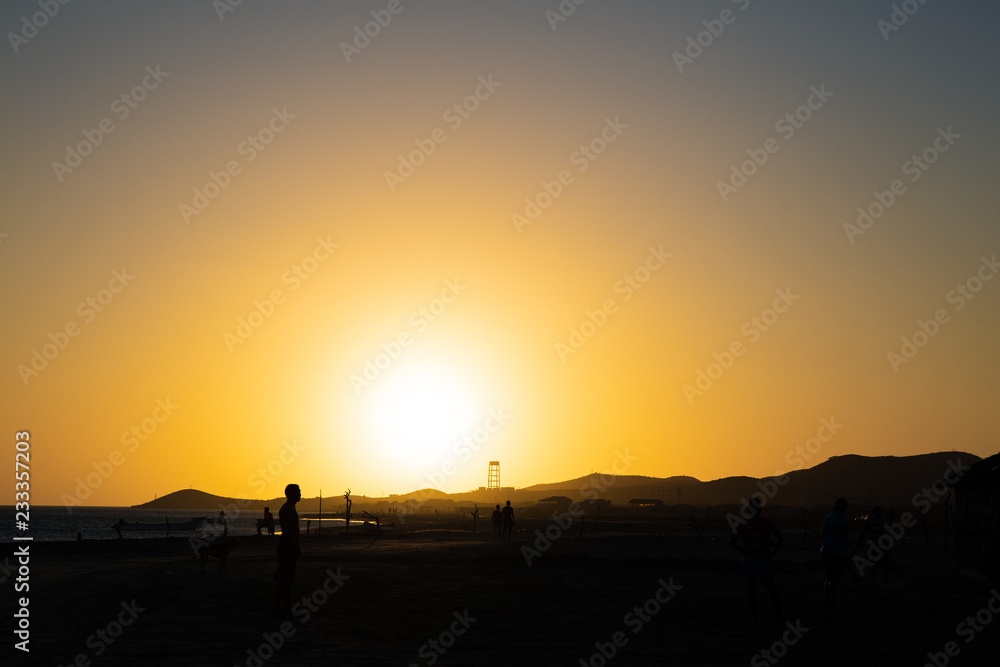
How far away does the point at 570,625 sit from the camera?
46.3ft

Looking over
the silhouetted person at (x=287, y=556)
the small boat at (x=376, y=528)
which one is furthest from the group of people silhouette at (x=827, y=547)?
the small boat at (x=376, y=528)

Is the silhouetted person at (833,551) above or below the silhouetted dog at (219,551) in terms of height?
below

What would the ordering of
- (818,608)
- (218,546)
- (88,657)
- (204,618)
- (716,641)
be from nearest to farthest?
(88,657) → (716,641) → (204,618) → (818,608) → (218,546)

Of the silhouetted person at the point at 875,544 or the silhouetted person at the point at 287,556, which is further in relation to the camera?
the silhouetted person at the point at 875,544

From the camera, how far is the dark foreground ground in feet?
36.7

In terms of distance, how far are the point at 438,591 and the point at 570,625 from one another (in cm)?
554

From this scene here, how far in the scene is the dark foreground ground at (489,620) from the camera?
11172 mm

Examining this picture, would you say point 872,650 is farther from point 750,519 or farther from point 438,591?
point 438,591

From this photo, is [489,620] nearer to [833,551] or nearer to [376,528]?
[833,551]

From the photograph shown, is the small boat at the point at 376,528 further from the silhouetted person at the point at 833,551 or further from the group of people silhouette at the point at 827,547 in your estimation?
the silhouetted person at the point at 833,551

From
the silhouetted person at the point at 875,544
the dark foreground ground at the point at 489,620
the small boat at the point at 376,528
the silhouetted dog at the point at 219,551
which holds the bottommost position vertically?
the dark foreground ground at the point at 489,620

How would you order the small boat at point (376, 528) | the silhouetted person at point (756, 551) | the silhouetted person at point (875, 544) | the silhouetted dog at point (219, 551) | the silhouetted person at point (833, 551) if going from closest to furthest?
the silhouetted person at point (756, 551), the silhouetted person at point (833, 551), the silhouetted person at point (875, 544), the silhouetted dog at point (219, 551), the small boat at point (376, 528)

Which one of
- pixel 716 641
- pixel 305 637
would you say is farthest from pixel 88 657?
pixel 716 641

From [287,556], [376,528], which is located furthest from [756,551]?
[376,528]
